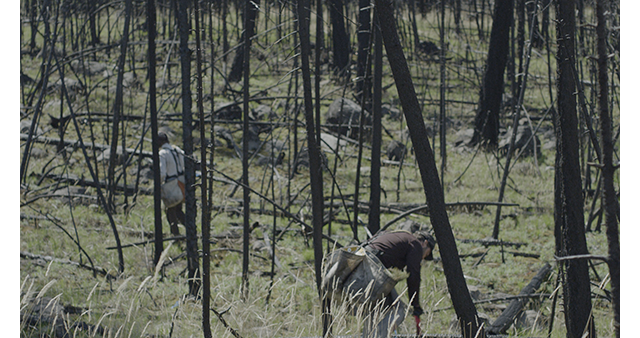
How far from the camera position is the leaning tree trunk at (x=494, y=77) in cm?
1166

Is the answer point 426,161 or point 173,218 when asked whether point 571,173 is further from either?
point 173,218

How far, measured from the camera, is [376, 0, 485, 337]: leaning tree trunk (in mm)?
2848

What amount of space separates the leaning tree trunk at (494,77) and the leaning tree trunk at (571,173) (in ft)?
29.2

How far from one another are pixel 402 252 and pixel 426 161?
170 cm

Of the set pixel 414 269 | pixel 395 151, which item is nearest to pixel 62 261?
pixel 414 269

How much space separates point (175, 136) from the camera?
1122 cm

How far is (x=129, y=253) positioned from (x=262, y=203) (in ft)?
7.72

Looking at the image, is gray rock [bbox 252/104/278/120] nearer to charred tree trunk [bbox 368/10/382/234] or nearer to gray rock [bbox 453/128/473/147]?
gray rock [bbox 453/128/473/147]

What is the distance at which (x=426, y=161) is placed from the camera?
9.42ft

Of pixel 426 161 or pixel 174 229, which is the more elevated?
pixel 426 161

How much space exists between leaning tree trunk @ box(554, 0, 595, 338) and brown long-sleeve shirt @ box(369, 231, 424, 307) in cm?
150

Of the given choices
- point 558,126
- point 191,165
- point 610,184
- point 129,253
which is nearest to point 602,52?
point 610,184

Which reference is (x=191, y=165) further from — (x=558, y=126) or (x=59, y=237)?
(x=558, y=126)

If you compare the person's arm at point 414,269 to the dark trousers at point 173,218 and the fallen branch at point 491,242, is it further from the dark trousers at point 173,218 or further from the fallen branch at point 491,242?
the dark trousers at point 173,218
